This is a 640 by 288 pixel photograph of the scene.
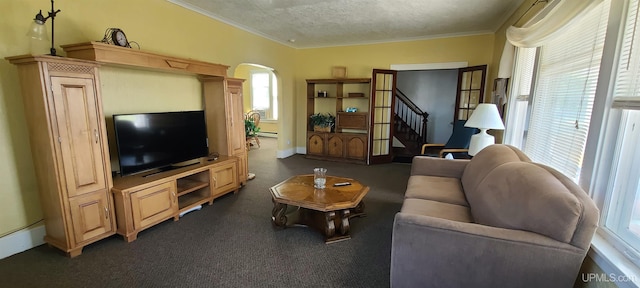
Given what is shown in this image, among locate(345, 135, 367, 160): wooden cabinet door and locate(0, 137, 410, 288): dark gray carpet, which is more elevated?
locate(345, 135, 367, 160): wooden cabinet door

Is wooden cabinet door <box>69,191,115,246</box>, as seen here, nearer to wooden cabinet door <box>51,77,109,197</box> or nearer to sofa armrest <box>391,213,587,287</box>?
wooden cabinet door <box>51,77,109,197</box>

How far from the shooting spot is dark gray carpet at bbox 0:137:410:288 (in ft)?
6.46

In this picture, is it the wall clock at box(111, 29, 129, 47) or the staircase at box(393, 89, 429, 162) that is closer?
the wall clock at box(111, 29, 129, 47)

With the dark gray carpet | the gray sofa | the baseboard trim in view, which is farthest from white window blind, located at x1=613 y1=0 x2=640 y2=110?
the baseboard trim

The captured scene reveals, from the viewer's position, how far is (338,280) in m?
1.99

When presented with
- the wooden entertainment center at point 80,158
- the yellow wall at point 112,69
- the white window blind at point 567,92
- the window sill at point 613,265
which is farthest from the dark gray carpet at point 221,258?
the white window blind at point 567,92

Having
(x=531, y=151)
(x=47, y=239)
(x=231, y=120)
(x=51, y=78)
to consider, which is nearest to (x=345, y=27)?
(x=231, y=120)

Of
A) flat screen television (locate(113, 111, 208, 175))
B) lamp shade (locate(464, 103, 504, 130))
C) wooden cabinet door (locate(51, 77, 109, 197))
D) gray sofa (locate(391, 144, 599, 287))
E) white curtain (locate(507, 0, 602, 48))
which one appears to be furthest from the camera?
lamp shade (locate(464, 103, 504, 130))

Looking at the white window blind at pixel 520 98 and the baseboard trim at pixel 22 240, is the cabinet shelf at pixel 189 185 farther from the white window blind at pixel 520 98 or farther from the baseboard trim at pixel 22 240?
the white window blind at pixel 520 98

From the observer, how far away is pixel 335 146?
19.1 ft

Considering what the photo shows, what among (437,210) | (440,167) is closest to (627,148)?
(437,210)

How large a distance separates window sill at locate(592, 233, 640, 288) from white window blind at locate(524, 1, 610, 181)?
24.1 inches

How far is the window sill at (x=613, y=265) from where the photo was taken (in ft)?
3.95

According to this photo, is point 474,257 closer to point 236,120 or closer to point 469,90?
point 236,120
